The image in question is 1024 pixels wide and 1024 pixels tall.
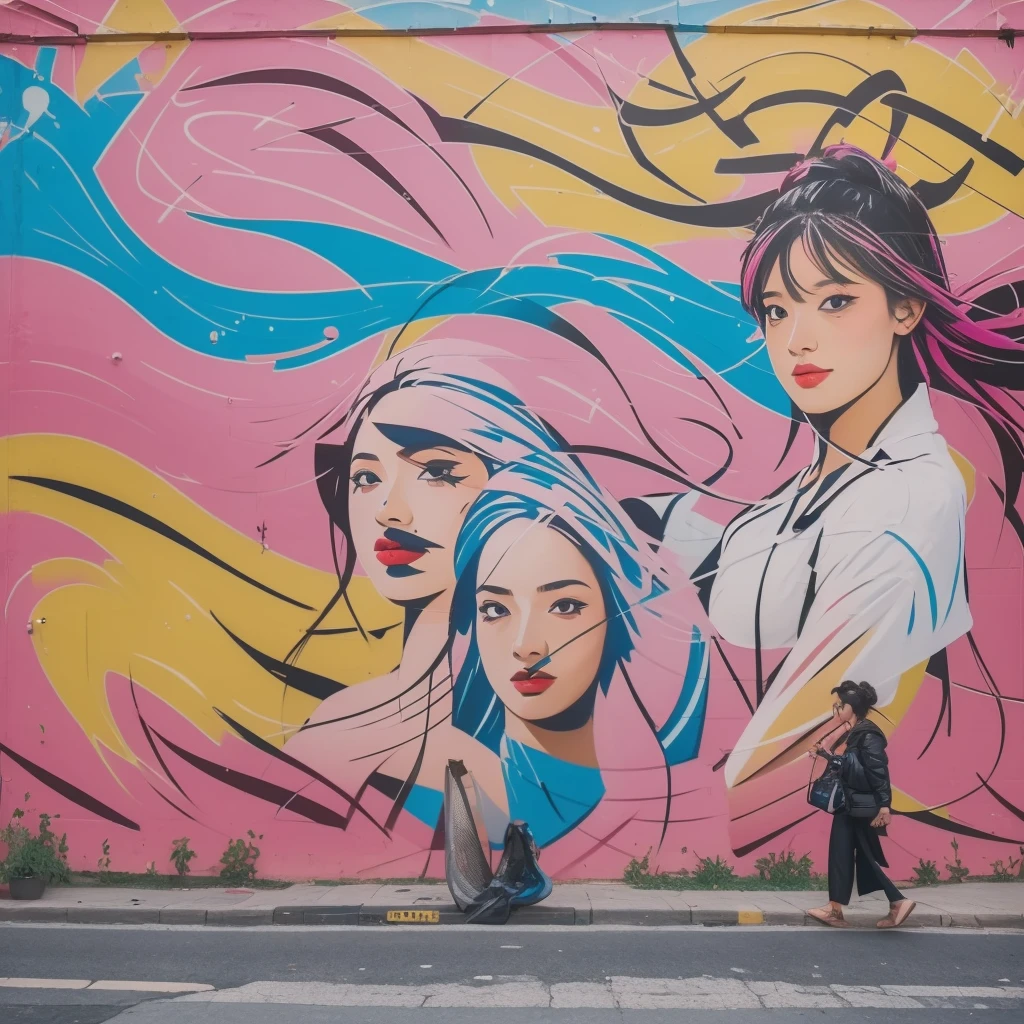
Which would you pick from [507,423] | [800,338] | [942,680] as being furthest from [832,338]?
[942,680]

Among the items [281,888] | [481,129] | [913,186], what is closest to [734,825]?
[281,888]

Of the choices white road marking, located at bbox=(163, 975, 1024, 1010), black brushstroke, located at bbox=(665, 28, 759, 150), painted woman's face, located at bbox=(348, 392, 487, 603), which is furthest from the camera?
black brushstroke, located at bbox=(665, 28, 759, 150)

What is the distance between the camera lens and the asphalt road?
232 inches

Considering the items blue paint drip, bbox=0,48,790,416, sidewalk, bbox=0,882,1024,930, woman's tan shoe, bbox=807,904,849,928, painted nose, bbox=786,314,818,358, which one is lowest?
sidewalk, bbox=0,882,1024,930

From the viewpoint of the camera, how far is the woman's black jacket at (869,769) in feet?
26.7

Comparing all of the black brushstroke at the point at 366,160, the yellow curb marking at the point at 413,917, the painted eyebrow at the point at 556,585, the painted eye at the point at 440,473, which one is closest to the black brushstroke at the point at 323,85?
the black brushstroke at the point at 366,160

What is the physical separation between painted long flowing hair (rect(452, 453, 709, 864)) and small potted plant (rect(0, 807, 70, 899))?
391 cm

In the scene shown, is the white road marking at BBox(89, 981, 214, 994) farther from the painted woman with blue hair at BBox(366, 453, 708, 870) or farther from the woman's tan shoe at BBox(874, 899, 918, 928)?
the woman's tan shoe at BBox(874, 899, 918, 928)

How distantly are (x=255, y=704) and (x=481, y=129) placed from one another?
241 inches

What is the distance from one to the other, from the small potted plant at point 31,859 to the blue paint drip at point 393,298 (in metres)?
4.92

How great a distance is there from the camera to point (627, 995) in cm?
624

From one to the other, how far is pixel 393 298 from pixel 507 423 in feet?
5.58

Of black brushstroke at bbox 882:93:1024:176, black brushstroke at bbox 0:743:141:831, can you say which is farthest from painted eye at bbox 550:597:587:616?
black brushstroke at bbox 882:93:1024:176

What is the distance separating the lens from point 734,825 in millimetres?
9719
